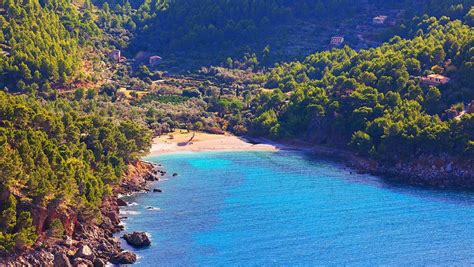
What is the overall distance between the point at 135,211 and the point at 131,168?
557 inches

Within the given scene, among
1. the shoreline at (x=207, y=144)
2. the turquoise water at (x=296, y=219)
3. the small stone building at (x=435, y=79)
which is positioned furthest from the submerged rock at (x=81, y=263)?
the small stone building at (x=435, y=79)

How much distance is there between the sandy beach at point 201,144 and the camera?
118312 millimetres

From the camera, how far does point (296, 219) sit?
85.9 metres

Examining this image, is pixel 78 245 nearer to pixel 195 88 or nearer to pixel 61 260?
pixel 61 260

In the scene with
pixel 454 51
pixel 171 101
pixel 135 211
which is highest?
pixel 454 51

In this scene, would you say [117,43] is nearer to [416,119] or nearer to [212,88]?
[212,88]

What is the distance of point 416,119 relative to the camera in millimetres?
107938

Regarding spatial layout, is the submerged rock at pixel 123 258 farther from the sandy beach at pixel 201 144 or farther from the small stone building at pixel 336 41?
the small stone building at pixel 336 41

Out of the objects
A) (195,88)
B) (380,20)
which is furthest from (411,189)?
(380,20)

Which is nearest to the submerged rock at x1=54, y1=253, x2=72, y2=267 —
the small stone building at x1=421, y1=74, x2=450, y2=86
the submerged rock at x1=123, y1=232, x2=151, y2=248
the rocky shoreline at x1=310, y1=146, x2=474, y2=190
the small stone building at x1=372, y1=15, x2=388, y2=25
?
the submerged rock at x1=123, y1=232, x2=151, y2=248

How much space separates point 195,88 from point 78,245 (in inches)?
2943

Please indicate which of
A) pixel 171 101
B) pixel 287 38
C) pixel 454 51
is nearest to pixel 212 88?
pixel 171 101

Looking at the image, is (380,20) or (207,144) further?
(380,20)

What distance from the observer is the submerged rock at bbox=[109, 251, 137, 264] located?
7200 centimetres
